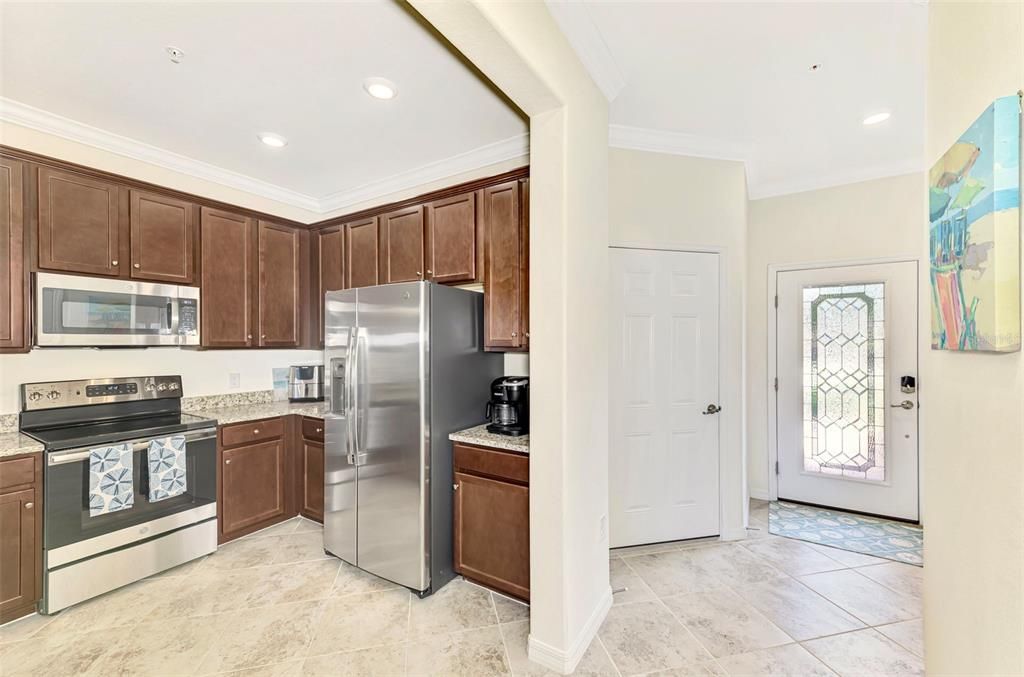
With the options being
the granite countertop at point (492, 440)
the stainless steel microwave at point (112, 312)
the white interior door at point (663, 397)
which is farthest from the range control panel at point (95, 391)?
the white interior door at point (663, 397)

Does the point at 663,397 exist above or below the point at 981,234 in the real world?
below

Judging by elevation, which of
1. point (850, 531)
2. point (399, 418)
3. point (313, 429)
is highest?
point (399, 418)

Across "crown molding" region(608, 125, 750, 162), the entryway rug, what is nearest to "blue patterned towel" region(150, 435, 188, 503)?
"crown molding" region(608, 125, 750, 162)

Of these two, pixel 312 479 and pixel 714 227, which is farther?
pixel 312 479

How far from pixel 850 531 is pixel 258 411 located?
475 cm

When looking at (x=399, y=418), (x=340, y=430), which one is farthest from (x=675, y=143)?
(x=340, y=430)

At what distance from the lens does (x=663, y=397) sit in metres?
3.01

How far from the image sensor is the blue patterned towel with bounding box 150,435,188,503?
2.57 m

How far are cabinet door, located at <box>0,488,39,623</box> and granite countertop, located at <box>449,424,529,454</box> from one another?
7.20ft

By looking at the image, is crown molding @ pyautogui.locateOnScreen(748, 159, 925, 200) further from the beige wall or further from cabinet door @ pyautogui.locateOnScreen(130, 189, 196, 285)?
cabinet door @ pyautogui.locateOnScreen(130, 189, 196, 285)

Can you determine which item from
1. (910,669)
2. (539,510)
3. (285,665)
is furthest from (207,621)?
(910,669)

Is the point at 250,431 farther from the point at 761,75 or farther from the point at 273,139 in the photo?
the point at 761,75

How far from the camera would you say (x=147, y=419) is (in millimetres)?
2895

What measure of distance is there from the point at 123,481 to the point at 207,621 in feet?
3.20
